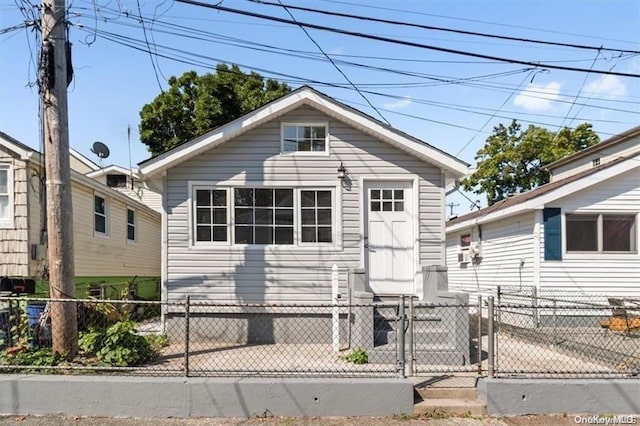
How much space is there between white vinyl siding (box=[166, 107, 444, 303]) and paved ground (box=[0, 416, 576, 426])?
364cm

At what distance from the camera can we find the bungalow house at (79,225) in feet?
29.1

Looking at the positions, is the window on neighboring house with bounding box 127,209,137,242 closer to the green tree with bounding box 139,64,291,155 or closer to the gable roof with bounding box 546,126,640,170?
the green tree with bounding box 139,64,291,155

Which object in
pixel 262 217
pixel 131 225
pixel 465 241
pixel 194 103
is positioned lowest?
pixel 465 241

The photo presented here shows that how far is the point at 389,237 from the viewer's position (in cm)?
845

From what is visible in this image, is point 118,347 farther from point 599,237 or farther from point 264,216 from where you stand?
point 599,237

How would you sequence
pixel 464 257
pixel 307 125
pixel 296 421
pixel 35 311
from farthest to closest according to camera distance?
pixel 464 257
pixel 307 125
pixel 35 311
pixel 296 421

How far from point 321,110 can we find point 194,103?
48.5 ft

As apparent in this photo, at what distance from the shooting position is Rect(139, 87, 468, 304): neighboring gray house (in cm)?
818

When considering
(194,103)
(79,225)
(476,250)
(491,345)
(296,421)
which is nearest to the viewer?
(296,421)

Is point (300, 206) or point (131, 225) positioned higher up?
point (300, 206)

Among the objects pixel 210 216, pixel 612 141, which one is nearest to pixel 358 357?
pixel 210 216

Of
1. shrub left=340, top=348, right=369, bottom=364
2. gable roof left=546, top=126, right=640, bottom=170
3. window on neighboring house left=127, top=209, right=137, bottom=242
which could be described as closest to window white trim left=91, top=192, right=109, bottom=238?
window on neighboring house left=127, top=209, right=137, bottom=242

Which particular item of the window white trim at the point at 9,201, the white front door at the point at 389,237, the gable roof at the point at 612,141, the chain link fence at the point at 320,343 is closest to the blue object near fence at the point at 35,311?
the chain link fence at the point at 320,343

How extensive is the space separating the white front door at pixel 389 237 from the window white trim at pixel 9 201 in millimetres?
7058
